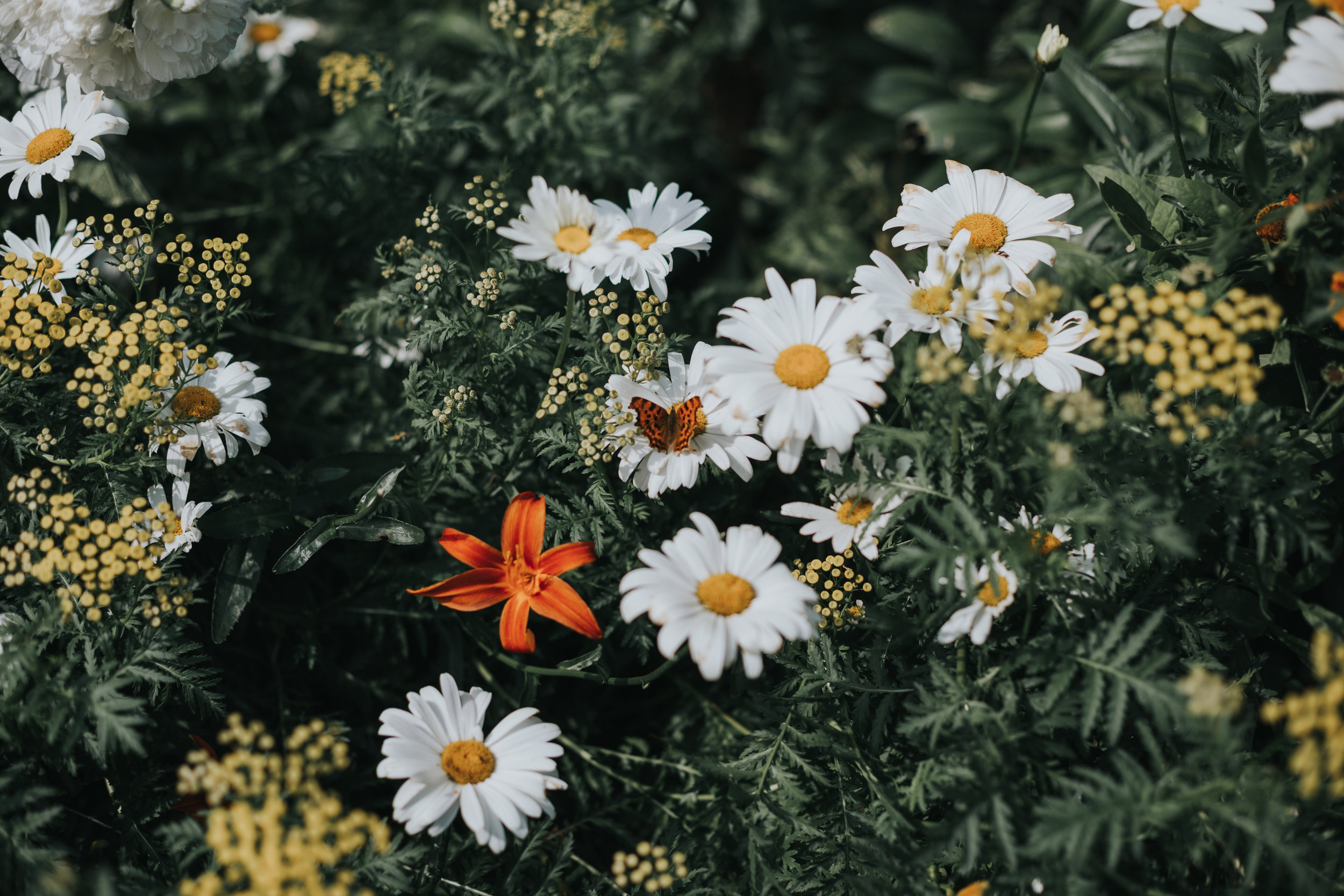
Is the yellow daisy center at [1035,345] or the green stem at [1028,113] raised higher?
the green stem at [1028,113]

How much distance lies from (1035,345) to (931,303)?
0.54 ft

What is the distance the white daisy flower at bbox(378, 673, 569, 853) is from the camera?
1.11 metres

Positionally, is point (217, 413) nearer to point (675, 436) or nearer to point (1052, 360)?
point (675, 436)

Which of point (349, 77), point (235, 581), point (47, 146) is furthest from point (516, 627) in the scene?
point (349, 77)

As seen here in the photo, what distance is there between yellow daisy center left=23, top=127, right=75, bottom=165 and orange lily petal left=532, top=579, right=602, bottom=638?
1024 millimetres

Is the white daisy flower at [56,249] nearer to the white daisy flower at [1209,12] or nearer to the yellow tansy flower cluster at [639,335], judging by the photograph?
the yellow tansy flower cluster at [639,335]

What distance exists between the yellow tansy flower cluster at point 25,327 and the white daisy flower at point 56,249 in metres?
0.05

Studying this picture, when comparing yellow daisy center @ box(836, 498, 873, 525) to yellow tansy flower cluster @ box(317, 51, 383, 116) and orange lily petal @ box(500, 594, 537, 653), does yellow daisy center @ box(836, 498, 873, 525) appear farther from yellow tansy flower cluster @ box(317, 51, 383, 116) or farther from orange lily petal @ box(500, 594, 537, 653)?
yellow tansy flower cluster @ box(317, 51, 383, 116)

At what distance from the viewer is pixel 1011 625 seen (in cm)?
126

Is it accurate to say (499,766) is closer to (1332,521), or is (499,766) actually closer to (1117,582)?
(1117,582)

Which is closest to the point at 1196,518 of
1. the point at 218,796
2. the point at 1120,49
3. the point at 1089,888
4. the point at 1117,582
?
the point at 1117,582

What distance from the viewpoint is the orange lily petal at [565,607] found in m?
1.25

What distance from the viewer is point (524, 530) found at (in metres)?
1.31

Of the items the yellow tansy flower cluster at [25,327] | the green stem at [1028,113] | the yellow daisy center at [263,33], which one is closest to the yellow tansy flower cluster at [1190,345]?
the green stem at [1028,113]
